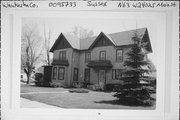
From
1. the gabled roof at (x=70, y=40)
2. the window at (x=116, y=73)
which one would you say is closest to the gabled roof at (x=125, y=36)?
the window at (x=116, y=73)

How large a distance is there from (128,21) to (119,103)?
3.95 feet

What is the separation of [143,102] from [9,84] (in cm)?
197

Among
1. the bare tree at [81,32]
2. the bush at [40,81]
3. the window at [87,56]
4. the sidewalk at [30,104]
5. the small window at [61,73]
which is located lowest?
the sidewalk at [30,104]

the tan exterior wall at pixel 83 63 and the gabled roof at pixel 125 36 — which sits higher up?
the gabled roof at pixel 125 36

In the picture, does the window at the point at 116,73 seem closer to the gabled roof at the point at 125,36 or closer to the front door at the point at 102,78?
the front door at the point at 102,78

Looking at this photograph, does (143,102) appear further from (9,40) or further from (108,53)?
(9,40)

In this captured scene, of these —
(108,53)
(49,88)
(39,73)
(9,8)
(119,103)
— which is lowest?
(119,103)

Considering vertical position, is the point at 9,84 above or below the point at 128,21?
below

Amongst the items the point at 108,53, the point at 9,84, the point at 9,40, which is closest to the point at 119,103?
the point at 108,53

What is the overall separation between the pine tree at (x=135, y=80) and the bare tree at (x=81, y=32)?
64 centimetres

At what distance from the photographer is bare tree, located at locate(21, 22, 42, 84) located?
3.35 m

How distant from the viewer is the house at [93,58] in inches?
132

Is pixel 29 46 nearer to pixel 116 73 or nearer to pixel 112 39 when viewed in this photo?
pixel 112 39

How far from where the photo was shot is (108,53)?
339cm
